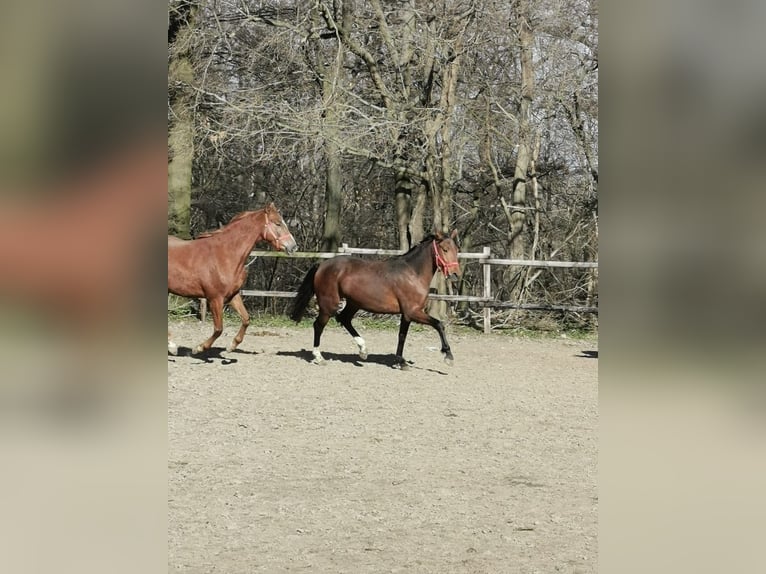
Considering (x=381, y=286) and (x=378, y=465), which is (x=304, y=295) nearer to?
(x=381, y=286)

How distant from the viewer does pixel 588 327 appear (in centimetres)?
1460

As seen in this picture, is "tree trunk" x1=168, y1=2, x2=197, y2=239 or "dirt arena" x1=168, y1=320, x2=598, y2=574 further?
"tree trunk" x1=168, y1=2, x2=197, y2=239

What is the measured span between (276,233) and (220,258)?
0.64m

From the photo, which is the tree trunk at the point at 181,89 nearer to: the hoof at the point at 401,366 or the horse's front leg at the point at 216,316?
the horse's front leg at the point at 216,316

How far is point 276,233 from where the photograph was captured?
31.4ft

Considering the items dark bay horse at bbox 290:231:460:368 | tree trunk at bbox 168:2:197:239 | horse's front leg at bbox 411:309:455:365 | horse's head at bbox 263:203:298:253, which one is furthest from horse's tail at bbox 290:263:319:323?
tree trunk at bbox 168:2:197:239

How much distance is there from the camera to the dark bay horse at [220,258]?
9.52 metres

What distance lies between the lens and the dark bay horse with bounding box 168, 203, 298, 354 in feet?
31.2

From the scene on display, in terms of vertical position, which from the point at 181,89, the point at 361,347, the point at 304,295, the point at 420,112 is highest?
the point at 181,89

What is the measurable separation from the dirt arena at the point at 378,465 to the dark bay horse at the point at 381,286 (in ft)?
1.76

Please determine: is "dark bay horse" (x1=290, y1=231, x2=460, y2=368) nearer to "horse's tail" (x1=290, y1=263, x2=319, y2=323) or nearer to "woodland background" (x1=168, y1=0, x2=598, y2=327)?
"horse's tail" (x1=290, y1=263, x2=319, y2=323)
